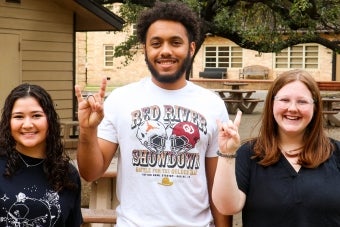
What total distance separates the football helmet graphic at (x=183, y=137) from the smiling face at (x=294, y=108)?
41 centimetres

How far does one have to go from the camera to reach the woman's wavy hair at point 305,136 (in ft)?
8.46

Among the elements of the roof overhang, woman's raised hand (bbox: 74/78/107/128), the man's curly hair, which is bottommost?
woman's raised hand (bbox: 74/78/107/128)

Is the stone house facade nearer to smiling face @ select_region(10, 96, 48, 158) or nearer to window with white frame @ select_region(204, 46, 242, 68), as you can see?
window with white frame @ select_region(204, 46, 242, 68)

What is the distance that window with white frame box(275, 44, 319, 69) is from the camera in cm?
3644

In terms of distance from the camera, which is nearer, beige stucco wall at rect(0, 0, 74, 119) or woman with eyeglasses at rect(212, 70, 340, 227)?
woman with eyeglasses at rect(212, 70, 340, 227)

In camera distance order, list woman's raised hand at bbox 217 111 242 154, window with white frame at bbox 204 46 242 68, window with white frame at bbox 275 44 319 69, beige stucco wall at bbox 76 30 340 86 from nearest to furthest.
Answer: woman's raised hand at bbox 217 111 242 154, beige stucco wall at bbox 76 30 340 86, window with white frame at bbox 275 44 319 69, window with white frame at bbox 204 46 242 68

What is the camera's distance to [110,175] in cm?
449

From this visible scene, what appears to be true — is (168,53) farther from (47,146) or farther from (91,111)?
(47,146)

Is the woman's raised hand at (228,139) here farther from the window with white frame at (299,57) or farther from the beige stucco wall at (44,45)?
the window with white frame at (299,57)

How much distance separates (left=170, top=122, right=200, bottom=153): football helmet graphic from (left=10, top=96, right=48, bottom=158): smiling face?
63 cm

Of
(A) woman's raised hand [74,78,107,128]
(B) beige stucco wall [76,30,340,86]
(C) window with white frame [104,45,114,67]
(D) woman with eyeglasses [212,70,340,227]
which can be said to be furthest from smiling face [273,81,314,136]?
(C) window with white frame [104,45,114,67]

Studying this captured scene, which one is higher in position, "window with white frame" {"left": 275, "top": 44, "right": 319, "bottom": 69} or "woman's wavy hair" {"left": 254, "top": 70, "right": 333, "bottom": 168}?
"window with white frame" {"left": 275, "top": 44, "right": 319, "bottom": 69}

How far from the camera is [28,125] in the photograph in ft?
8.34

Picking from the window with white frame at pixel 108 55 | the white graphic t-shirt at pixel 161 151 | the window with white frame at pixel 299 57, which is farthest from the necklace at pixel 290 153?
the window with white frame at pixel 108 55
